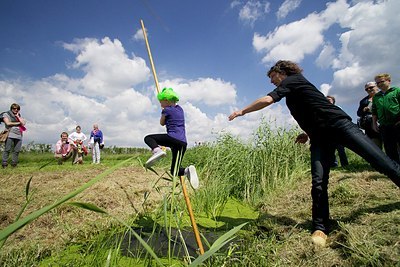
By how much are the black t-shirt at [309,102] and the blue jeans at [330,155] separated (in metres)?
0.06

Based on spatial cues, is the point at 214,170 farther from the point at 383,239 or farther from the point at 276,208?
the point at 383,239

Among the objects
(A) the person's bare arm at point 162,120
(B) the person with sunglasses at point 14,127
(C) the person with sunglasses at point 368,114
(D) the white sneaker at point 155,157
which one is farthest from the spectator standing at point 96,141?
(C) the person with sunglasses at point 368,114

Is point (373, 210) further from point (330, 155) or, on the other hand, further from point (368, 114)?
point (368, 114)

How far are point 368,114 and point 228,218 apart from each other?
12.1 feet

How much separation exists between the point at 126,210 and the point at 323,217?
216 centimetres

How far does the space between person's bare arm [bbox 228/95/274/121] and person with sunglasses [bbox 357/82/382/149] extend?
3595 millimetres

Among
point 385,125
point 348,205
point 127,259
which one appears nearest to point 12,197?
point 127,259

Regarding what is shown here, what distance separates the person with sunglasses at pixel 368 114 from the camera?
4820 mm

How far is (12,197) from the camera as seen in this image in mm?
3762

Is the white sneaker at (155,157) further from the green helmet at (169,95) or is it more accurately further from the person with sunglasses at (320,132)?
the person with sunglasses at (320,132)

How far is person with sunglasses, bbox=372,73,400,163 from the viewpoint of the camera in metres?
4.00

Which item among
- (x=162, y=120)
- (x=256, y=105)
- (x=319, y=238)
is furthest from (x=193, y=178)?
(x=319, y=238)

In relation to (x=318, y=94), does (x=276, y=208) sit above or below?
below

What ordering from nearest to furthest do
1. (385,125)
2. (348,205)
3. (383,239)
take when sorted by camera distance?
(383,239) → (348,205) → (385,125)
